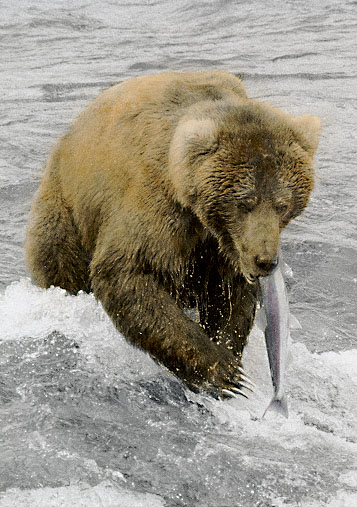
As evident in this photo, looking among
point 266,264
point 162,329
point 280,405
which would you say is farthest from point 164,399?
point 266,264

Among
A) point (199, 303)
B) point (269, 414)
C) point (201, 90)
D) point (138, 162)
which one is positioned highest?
point (201, 90)

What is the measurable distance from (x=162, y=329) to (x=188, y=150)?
1053mm

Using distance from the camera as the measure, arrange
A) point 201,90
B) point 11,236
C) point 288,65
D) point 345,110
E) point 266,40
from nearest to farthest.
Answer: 1. point 201,90
2. point 11,236
3. point 345,110
4. point 288,65
5. point 266,40

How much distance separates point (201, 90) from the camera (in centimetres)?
477

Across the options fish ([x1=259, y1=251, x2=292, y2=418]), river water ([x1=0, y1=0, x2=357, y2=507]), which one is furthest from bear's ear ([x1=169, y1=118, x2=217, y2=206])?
river water ([x1=0, y1=0, x2=357, y2=507])

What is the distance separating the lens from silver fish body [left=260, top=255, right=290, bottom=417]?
4355mm

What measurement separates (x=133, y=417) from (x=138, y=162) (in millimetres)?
1339

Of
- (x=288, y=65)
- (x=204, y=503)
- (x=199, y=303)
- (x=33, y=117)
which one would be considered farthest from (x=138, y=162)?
(x=288, y=65)

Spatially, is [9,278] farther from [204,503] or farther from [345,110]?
[345,110]

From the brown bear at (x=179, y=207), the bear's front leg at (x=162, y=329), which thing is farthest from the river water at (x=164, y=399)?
the brown bear at (x=179, y=207)

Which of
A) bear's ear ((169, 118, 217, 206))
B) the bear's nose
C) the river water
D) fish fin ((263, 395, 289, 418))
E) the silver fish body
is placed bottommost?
the river water

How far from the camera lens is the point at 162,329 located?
4773mm

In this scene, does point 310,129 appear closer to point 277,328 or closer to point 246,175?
point 246,175

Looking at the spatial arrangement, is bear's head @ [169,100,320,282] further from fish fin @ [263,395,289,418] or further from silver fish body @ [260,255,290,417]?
fish fin @ [263,395,289,418]
